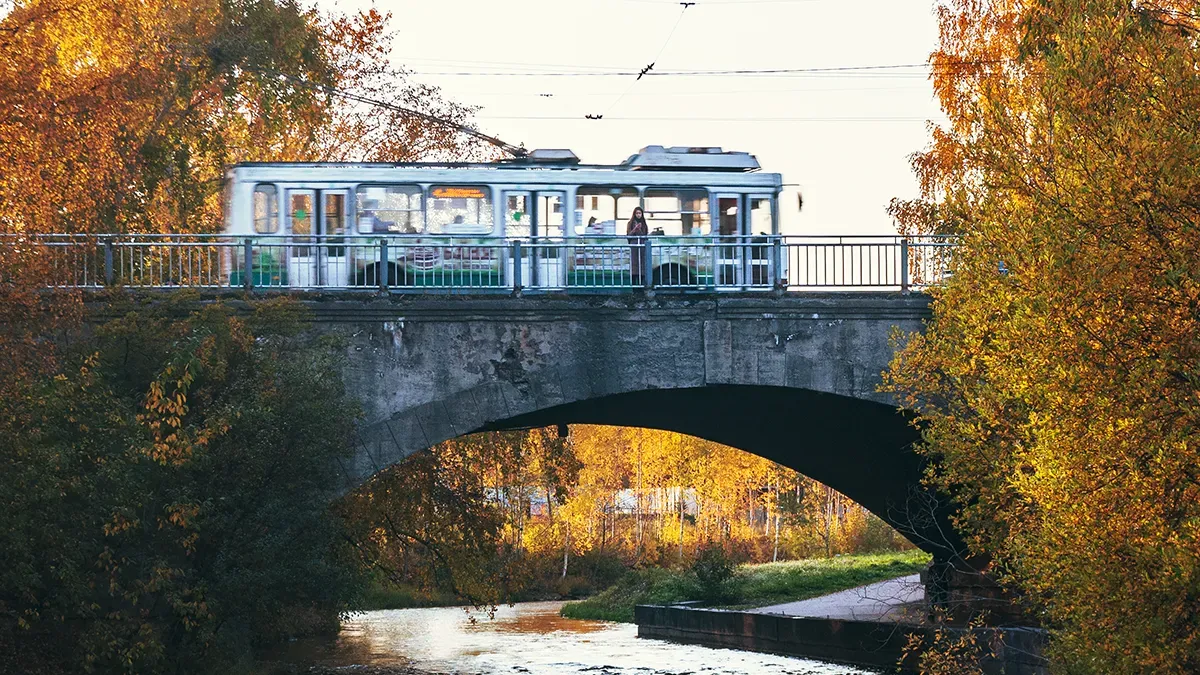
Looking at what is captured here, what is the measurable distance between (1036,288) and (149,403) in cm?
1019

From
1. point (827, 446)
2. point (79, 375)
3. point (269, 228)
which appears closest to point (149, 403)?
point (79, 375)

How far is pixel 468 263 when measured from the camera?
22422 mm

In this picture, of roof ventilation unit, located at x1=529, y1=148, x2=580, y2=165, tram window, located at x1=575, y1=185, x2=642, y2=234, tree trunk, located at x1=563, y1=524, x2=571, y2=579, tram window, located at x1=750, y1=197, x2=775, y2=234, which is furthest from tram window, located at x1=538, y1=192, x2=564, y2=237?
tree trunk, located at x1=563, y1=524, x2=571, y2=579

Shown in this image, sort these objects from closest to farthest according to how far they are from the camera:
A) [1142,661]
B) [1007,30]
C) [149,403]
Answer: [1142,661]
[149,403]
[1007,30]

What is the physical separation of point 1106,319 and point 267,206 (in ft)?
46.5

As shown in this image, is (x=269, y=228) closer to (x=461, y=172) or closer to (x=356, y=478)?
(x=461, y=172)

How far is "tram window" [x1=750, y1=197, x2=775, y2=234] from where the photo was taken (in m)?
23.8

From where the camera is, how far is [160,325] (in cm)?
1825

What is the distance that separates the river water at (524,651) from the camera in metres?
27.8

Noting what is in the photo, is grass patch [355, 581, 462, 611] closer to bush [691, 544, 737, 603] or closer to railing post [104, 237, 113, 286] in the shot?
bush [691, 544, 737, 603]

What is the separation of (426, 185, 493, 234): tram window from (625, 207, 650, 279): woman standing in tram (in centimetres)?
229

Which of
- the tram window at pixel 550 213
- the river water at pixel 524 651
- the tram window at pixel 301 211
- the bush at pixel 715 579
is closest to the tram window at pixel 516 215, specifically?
the tram window at pixel 550 213

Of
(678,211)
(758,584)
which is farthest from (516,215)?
(758,584)

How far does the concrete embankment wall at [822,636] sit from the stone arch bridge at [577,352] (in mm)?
4015
